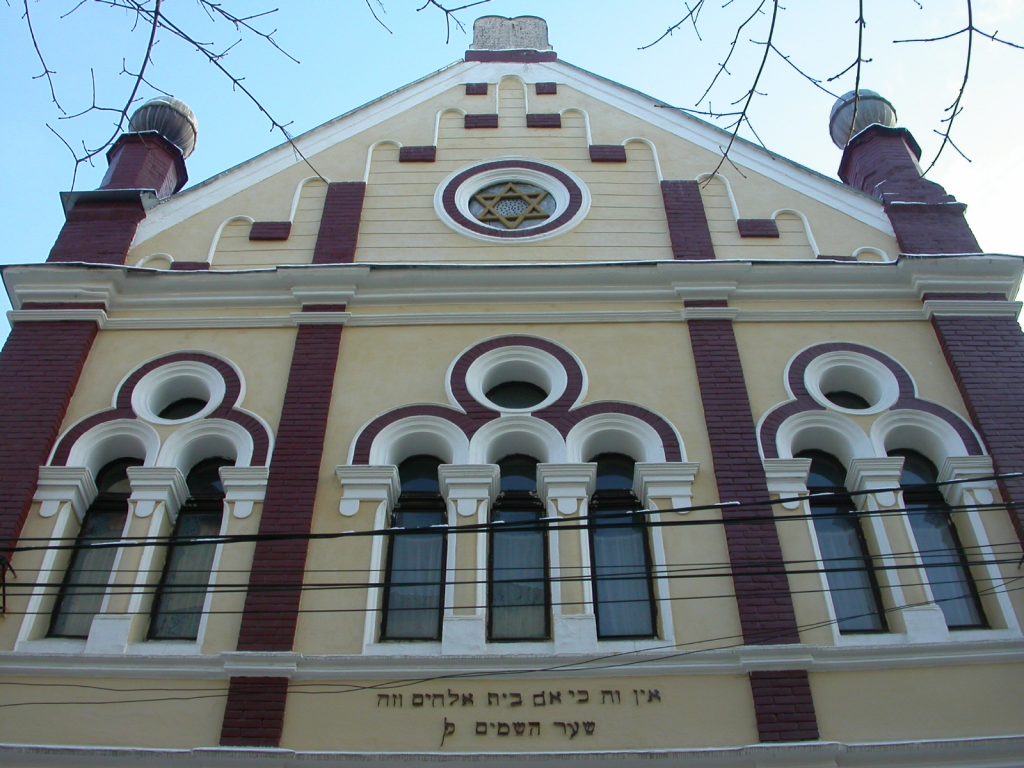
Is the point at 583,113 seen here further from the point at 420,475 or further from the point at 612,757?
the point at 612,757

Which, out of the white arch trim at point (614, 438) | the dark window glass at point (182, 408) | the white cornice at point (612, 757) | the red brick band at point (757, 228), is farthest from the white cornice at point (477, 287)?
the white cornice at point (612, 757)

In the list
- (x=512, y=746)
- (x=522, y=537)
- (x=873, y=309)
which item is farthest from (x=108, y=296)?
(x=873, y=309)

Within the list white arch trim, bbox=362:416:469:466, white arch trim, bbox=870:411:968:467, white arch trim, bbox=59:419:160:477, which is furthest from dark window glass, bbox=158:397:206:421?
white arch trim, bbox=870:411:968:467

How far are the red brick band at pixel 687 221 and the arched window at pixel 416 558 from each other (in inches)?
172

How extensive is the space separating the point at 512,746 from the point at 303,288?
6.40 meters

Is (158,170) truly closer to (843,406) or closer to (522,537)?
(522,537)

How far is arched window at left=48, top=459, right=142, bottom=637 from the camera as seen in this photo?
11.2m

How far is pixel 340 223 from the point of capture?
51.2 ft

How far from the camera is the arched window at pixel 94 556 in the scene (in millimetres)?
11234

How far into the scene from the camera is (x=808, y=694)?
33.3 ft

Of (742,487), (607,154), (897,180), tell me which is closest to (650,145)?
(607,154)

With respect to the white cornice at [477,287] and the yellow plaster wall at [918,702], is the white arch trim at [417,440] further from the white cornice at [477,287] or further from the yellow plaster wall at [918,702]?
the yellow plaster wall at [918,702]

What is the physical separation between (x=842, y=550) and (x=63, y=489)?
24.4 feet

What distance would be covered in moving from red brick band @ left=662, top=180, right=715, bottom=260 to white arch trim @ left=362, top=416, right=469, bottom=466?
4.03 m
